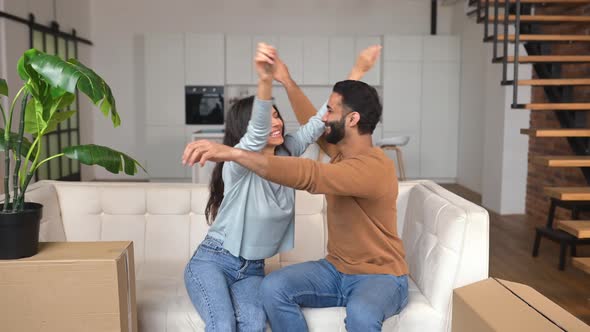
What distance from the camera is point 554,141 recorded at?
5836 mm

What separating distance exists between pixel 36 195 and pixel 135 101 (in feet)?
22.5

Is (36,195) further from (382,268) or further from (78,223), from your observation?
(382,268)

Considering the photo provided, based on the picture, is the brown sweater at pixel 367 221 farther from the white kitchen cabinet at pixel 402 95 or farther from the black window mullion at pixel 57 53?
the white kitchen cabinet at pixel 402 95

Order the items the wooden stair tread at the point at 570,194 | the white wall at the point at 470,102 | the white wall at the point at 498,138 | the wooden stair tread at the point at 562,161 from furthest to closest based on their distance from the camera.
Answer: the white wall at the point at 470,102 < the white wall at the point at 498,138 < the wooden stair tread at the point at 562,161 < the wooden stair tread at the point at 570,194

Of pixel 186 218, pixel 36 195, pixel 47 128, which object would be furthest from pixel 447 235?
pixel 36 195

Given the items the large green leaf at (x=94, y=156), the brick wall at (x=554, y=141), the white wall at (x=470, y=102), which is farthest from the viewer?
the white wall at (x=470, y=102)

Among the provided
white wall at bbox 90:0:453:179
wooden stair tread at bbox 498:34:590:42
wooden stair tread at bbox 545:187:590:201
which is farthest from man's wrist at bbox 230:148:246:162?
white wall at bbox 90:0:453:179

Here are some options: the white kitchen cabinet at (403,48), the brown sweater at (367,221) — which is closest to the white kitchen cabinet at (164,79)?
the white kitchen cabinet at (403,48)

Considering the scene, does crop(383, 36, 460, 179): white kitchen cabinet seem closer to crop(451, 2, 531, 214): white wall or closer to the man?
crop(451, 2, 531, 214): white wall

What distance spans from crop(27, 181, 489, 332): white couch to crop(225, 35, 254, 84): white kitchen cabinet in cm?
605

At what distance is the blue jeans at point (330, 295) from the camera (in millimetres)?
1980

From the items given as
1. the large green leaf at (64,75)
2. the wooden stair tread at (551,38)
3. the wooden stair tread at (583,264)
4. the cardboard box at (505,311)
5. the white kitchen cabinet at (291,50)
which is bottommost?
the wooden stair tread at (583,264)

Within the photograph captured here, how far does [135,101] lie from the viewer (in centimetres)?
919

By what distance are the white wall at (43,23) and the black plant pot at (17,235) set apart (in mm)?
4430
